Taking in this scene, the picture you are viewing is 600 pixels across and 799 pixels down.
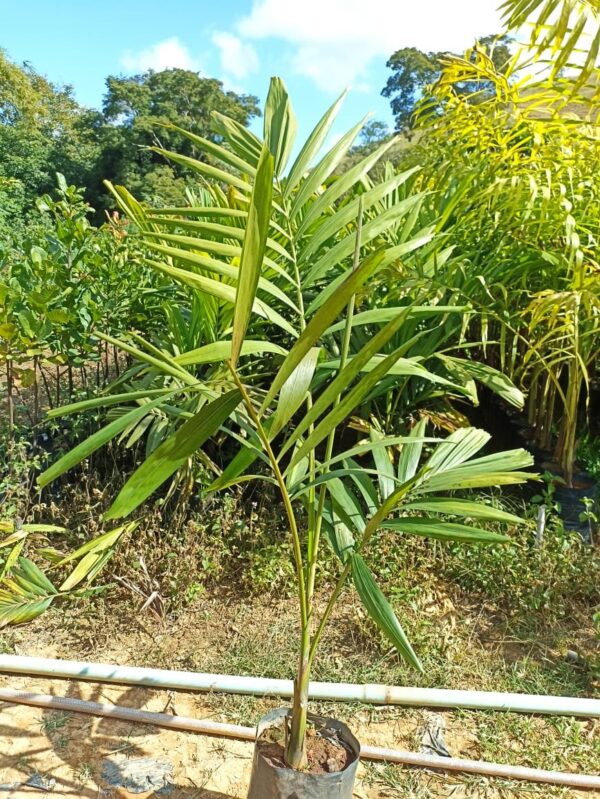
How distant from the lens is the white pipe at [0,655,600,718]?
1.66 metres

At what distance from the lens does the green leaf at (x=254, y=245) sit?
0.66m

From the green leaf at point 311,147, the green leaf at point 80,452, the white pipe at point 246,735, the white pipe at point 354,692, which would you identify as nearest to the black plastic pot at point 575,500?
the white pipe at point 354,692

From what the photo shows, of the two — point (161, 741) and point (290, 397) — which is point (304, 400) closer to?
point (290, 397)

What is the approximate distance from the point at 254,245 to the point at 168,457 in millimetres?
253

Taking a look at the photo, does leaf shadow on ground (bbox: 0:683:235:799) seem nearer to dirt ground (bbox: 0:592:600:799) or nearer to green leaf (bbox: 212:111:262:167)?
dirt ground (bbox: 0:592:600:799)

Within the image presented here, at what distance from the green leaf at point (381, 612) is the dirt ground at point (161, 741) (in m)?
0.64

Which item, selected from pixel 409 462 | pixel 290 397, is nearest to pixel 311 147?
pixel 409 462

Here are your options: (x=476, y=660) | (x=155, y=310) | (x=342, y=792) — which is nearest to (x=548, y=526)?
(x=476, y=660)

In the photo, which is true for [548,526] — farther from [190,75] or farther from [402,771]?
[190,75]

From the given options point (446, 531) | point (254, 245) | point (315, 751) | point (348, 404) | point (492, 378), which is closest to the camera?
point (254, 245)

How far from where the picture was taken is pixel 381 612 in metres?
1.04

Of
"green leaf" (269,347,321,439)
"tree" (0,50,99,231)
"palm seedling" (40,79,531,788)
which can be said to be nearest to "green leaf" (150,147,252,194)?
"palm seedling" (40,79,531,788)

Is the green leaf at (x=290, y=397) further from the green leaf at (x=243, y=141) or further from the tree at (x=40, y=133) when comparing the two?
the tree at (x=40, y=133)

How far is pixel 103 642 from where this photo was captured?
6.31ft
